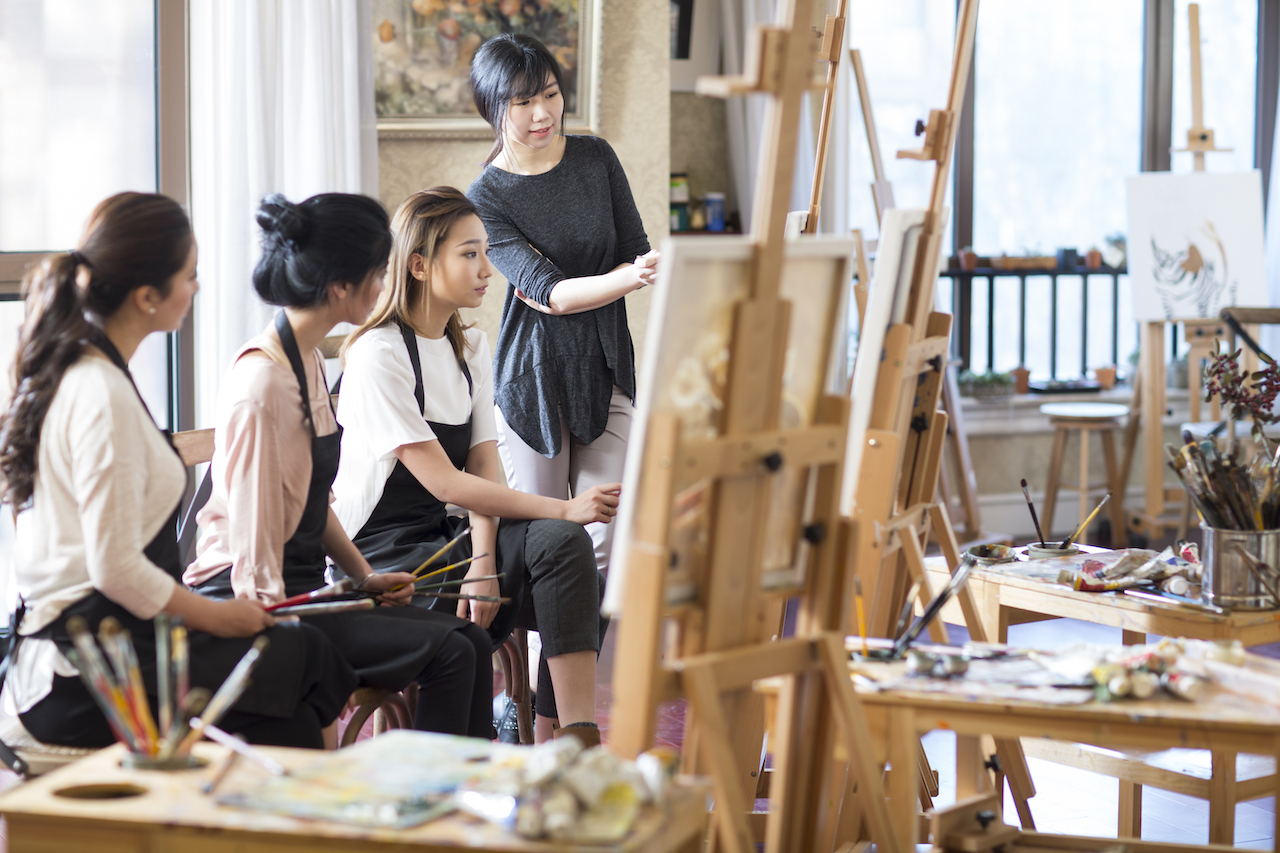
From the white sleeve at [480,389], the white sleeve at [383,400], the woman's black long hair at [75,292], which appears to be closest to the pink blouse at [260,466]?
the woman's black long hair at [75,292]

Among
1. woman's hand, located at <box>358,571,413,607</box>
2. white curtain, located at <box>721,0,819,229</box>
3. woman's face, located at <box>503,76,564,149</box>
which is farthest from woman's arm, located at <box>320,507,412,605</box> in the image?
white curtain, located at <box>721,0,819,229</box>

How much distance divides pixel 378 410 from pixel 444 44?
6.29 ft

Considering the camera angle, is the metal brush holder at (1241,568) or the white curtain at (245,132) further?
the white curtain at (245,132)

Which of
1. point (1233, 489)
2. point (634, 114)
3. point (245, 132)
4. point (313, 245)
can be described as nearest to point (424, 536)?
point (313, 245)

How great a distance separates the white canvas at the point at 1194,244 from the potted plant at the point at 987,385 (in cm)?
57

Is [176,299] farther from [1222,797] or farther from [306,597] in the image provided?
[1222,797]

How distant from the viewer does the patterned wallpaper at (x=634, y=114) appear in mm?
3977

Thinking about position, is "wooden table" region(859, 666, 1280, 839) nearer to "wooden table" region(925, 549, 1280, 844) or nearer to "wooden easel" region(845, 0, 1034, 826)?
"wooden easel" region(845, 0, 1034, 826)

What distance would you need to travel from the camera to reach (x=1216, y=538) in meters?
2.10

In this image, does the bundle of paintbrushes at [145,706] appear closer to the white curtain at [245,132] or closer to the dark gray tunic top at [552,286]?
the dark gray tunic top at [552,286]

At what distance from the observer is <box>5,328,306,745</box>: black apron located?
1.62 m

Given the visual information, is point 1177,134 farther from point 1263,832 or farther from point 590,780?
point 590,780

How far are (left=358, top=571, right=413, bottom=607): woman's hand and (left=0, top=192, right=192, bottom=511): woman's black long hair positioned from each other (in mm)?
549

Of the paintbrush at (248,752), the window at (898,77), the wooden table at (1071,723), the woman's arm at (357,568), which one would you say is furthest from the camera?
the window at (898,77)
